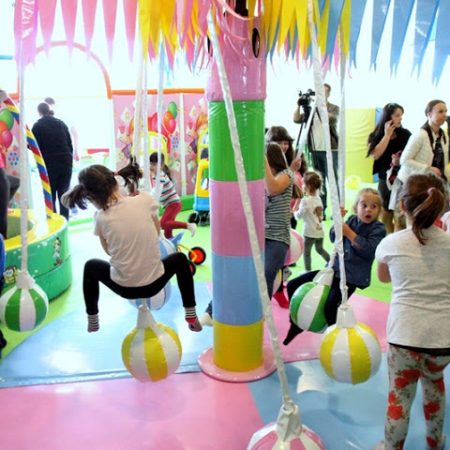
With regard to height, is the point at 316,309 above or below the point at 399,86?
below

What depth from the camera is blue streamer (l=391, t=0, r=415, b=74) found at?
247 cm

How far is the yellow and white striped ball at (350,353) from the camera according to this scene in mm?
2035

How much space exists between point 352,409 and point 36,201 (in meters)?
6.70

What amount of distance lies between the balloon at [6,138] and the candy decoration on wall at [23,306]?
13.4 feet

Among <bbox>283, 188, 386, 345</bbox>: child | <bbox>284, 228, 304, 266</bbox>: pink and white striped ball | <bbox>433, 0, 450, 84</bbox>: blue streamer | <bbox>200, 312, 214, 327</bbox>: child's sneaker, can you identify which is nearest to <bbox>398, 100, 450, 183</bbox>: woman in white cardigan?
<bbox>284, 228, 304, 266</bbox>: pink and white striped ball

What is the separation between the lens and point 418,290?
1.99 metres

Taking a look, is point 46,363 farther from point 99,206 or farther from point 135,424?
point 99,206

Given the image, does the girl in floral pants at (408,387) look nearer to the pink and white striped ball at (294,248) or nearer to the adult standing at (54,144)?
the pink and white striped ball at (294,248)

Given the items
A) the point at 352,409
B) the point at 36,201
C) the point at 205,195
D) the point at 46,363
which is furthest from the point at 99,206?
the point at 36,201

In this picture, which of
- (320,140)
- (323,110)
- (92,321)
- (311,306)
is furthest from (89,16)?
(320,140)

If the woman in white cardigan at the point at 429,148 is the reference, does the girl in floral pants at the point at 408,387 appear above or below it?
below

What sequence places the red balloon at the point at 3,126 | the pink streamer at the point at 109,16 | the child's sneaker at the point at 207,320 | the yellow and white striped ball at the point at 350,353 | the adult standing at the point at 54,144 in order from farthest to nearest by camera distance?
1. the red balloon at the point at 3,126
2. the adult standing at the point at 54,144
3. the child's sneaker at the point at 207,320
4. the pink streamer at the point at 109,16
5. the yellow and white striped ball at the point at 350,353

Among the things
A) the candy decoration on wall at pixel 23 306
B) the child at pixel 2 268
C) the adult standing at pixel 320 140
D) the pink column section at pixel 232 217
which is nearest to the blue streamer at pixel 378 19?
the pink column section at pixel 232 217

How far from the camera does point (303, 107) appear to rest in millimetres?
5242
